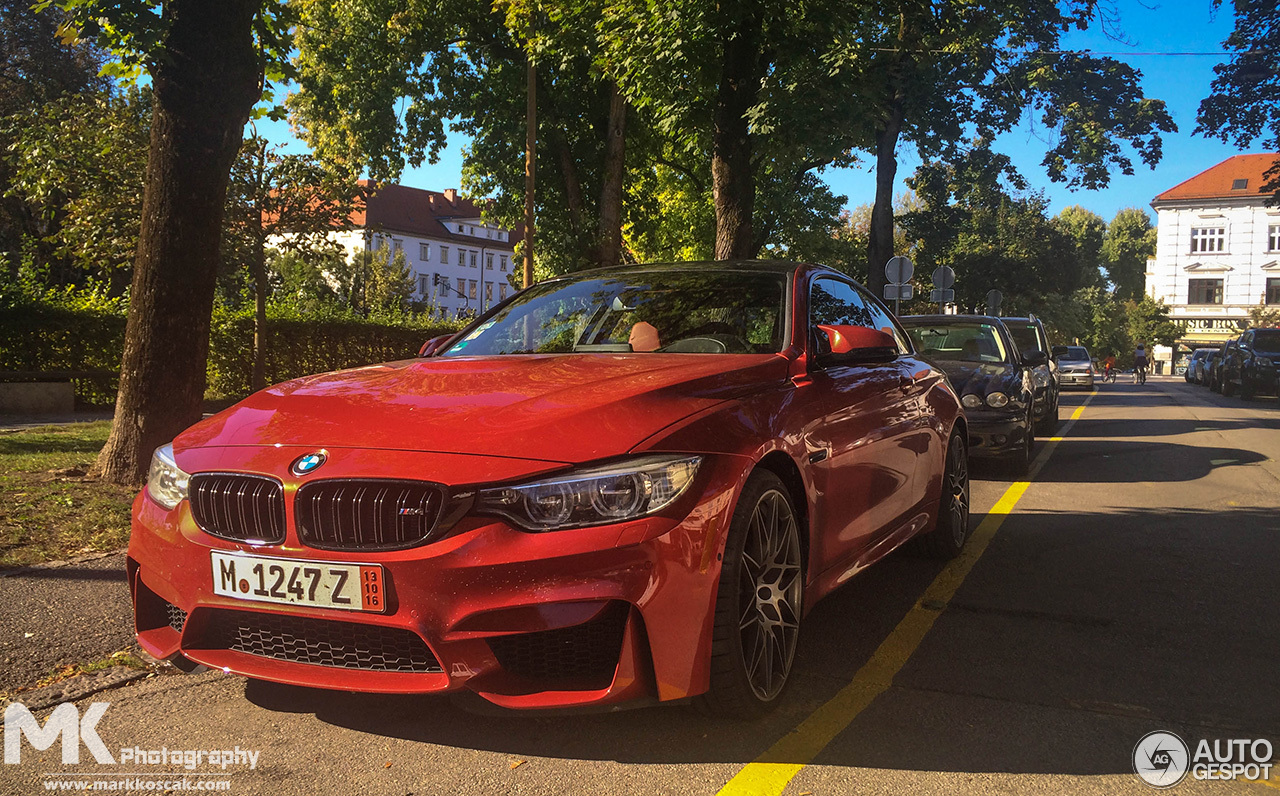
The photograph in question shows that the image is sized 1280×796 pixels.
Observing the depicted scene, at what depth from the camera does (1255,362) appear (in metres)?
27.7

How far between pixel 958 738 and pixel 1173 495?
261 inches

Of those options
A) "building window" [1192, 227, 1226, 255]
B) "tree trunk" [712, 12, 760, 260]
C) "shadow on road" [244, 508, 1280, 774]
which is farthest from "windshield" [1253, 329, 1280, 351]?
"building window" [1192, 227, 1226, 255]

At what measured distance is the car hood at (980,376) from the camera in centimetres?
1002

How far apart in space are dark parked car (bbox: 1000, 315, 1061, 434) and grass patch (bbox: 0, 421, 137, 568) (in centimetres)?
1053

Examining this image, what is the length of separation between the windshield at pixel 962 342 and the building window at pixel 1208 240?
278 feet

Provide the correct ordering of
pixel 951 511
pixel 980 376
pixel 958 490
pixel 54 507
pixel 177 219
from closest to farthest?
pixel 951 511
pixel 958 490
pixel 54 507
pixel 177 219
pixel 980 376

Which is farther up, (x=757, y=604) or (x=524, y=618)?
(x=524, y=618)

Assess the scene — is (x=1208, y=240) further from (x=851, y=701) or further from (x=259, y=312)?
(x=851, y=701)

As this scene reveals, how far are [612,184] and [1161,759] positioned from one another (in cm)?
2096

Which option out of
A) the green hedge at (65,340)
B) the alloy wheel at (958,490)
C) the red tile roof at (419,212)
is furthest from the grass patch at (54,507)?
the red tile roof at (419,212)

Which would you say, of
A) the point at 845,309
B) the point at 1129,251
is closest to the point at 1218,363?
the point at 845,309

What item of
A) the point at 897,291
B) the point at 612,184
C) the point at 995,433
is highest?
the point at 612,184

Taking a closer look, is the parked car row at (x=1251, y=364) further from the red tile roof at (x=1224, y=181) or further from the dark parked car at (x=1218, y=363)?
the red tile roof at (x=1224, y=181)

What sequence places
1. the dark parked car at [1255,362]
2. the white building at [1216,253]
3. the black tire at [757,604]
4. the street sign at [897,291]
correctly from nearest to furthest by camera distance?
the black tire at [757,604]
the street sign at [897,291]
the dark parked car at [1255,362]
the white building at [1216,253]
